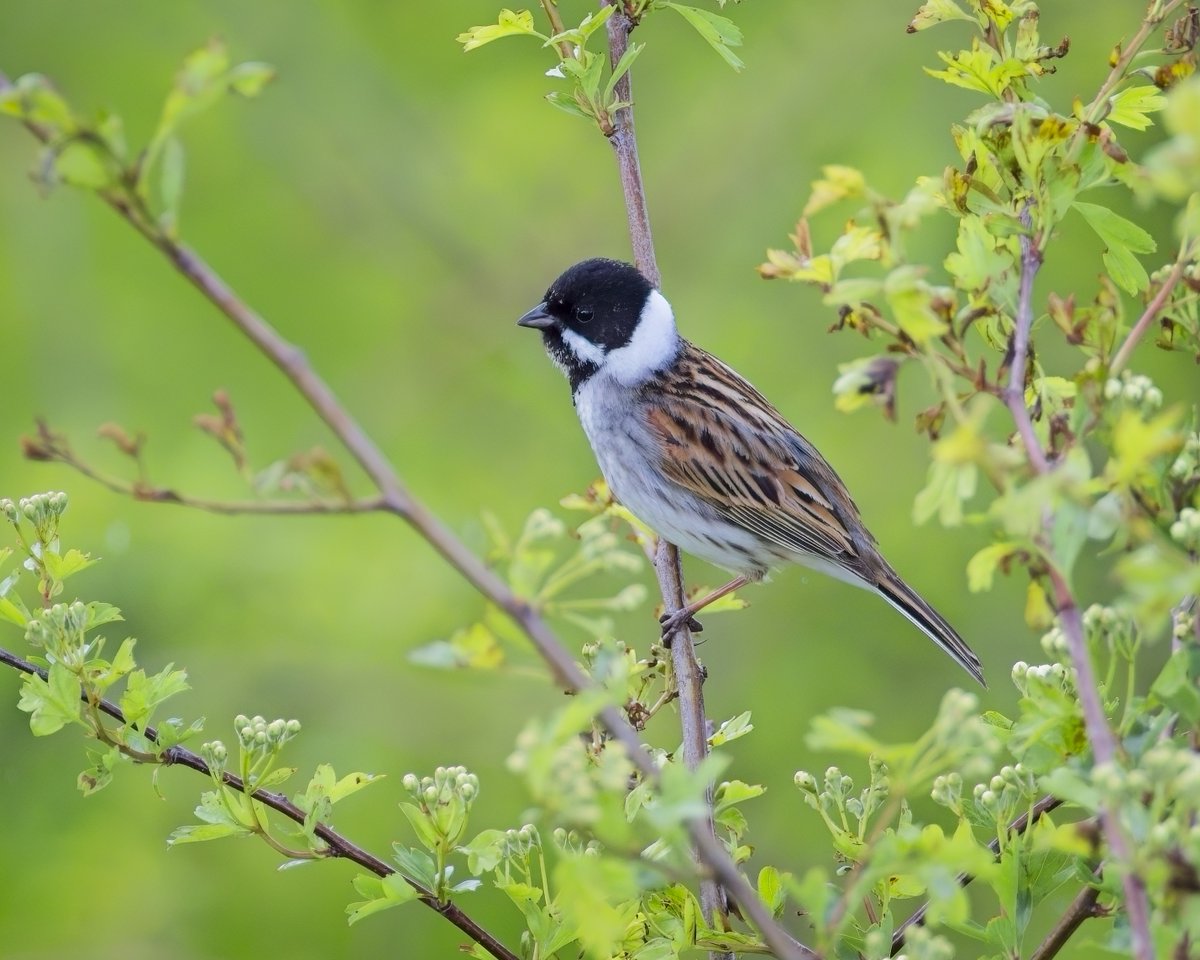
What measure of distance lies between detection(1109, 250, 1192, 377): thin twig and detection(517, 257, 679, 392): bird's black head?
258 centimetres

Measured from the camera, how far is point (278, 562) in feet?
17.7

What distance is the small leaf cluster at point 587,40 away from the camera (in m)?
2.59

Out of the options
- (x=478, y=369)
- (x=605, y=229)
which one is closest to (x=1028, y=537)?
(x=478, y=369)

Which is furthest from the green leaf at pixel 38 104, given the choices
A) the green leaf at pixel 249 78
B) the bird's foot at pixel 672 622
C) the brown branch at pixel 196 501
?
the bird's foot at pixel 672 622

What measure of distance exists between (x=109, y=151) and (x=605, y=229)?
552 centimetres

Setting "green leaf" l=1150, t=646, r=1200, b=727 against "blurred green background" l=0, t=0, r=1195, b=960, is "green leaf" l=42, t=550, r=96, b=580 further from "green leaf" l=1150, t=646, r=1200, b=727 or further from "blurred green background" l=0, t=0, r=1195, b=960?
"blurred green background" l=0, t=0, r=1195, b=960

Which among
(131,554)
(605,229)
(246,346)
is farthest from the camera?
(605,229)

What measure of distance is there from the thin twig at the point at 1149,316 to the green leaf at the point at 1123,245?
0.71ft

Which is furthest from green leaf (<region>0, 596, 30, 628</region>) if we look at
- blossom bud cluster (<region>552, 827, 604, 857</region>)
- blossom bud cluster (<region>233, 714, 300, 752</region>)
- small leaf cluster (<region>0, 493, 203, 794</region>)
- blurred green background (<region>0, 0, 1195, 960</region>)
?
blurred green background (<region>0, 0, 1195, 960</region>)

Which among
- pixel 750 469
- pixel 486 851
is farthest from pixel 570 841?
pixel 750 469

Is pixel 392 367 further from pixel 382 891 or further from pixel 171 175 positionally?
pixel 171 175

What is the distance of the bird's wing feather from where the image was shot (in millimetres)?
4422

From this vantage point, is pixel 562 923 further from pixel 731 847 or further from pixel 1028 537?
pixel 1028 537

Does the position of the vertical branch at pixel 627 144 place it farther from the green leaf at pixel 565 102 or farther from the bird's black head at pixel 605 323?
the bird's black head at pixel 605 323
